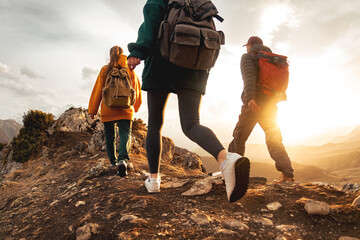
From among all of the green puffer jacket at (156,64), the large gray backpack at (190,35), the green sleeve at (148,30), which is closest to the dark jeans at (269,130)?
the green puffer jacket at (156,64)

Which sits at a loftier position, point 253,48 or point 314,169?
point 253,48

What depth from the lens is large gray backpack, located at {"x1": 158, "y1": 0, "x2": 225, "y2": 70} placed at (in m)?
1.64

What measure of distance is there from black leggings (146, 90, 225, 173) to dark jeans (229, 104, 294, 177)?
1489mm

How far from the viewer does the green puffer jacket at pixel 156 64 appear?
6.22 feet

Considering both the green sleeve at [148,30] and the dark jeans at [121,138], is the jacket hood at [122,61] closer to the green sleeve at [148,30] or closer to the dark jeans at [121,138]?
the dark jeans at [121,138]

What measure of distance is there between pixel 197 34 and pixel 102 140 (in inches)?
222

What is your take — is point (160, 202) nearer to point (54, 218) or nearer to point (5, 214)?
point (54, 218)

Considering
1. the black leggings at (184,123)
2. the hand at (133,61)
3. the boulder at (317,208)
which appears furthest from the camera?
the hand at (133,61)

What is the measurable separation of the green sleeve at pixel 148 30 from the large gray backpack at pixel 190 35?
14cm

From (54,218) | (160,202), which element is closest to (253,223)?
(160,202)

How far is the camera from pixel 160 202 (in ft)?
6.64

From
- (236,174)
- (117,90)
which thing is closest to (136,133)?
(117,90)

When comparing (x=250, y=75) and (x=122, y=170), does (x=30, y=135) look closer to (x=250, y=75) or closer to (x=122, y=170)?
(x=122, y=170)

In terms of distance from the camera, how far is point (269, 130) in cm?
309
